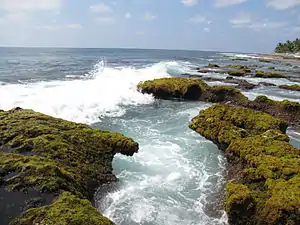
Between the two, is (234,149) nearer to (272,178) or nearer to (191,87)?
(272,178)

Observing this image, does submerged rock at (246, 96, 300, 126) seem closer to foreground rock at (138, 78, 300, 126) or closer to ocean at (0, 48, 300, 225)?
foreground rock at (138, 78, 300, 126)

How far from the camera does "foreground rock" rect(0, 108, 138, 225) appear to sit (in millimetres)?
5445

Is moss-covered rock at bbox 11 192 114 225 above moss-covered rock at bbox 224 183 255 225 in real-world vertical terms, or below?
above

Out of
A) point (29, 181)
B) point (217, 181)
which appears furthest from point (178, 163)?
point (29, 181)

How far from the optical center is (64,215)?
5.17 metres

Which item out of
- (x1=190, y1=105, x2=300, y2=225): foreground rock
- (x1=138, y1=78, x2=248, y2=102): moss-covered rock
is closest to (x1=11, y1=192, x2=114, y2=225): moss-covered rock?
(x1=190, y1=105, x2=300, y2=225): foreground rock

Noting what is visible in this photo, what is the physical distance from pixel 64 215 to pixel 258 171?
240 inches

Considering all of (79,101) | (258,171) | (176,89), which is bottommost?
(79,101)

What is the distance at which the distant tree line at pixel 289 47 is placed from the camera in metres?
118

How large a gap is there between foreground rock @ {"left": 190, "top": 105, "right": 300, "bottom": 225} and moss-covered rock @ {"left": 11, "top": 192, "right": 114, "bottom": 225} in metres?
3.90

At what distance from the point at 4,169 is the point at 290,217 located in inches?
293

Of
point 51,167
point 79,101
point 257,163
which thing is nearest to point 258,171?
point 257,163

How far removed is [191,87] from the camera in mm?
23406

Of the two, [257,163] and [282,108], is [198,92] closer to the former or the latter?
[282,108]
